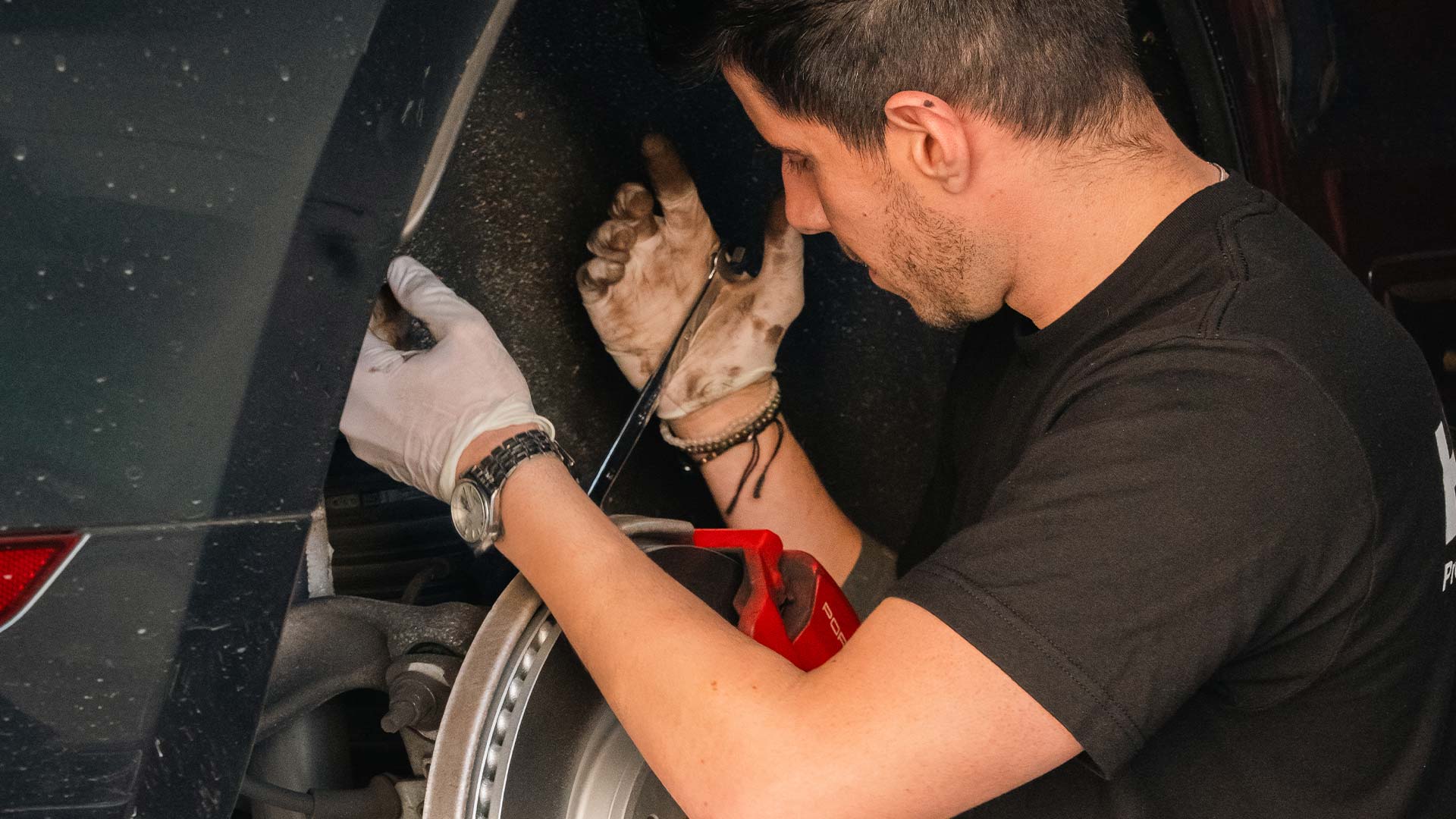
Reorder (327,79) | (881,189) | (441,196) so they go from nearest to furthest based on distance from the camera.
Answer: (327,79)
(881,189)
(441,196)

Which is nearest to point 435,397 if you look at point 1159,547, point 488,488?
point 488,488

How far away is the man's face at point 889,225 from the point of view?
103cm

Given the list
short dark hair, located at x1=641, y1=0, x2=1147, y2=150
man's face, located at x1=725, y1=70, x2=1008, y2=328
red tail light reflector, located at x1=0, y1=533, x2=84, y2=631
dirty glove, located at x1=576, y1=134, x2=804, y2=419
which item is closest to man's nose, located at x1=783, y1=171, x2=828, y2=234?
man's face, located at x1=725, y1=70, x2=1008, y2=328

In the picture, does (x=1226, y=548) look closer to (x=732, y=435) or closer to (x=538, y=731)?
(x=538, y=731)

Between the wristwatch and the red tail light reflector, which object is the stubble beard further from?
the red tail light reflector

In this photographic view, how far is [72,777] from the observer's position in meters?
0.72

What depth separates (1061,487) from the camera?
0.83 meters

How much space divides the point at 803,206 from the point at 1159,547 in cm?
51

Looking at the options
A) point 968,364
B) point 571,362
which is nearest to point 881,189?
point 968,364

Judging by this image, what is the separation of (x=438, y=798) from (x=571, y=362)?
603mm

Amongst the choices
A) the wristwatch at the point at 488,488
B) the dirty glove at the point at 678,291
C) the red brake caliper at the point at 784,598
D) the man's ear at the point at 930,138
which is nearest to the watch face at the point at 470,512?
the wristwatch at the point at 488,488

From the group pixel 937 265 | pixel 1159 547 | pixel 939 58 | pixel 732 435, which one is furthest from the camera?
pixel 732 435

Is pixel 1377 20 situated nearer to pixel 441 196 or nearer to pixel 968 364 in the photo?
pixel 968 364

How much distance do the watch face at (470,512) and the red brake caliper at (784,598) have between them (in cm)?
21
